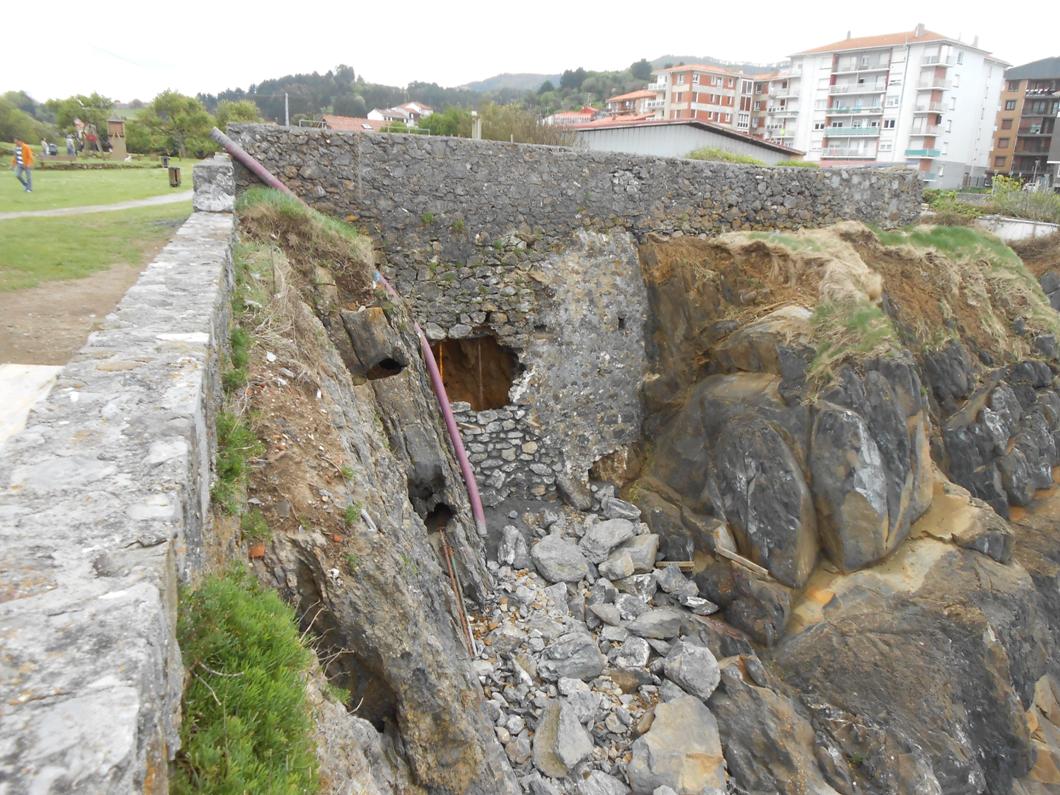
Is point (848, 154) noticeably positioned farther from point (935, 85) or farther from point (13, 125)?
point (13, 125)

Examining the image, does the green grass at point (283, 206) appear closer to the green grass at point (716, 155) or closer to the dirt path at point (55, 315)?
the dirt path at point (55, 315)

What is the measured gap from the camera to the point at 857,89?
48.2 m

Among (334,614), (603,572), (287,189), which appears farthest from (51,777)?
(603,572)

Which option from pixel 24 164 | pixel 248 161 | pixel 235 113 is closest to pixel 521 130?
pixel 24 164

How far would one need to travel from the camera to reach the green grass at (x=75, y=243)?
6.77m

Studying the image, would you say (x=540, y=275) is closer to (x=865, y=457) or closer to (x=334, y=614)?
(x=865, y=457)

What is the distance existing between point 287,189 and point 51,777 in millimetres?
7964

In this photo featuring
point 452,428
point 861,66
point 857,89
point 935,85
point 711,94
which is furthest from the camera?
point 711,94

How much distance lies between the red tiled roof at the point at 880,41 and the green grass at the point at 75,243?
51501mm

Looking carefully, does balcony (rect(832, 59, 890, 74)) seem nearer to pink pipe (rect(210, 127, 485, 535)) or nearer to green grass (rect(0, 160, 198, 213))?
green grass (rect(0, 160, 198, 213))

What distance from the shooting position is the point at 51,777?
1410 mm

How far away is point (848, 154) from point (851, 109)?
10.9ft

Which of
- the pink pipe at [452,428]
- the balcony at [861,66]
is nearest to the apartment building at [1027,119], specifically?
the balcony at [861,66]

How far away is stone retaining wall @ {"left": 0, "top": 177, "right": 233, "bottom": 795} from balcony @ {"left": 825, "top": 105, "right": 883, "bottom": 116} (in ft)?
181
